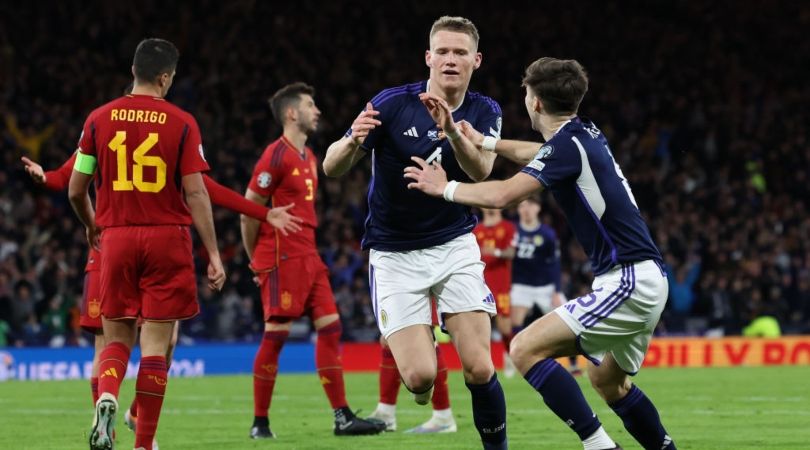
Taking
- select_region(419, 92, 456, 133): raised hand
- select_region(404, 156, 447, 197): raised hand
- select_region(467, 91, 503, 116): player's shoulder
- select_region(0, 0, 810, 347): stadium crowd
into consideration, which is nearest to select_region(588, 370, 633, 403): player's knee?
select_region(404, 156, 447, 197): raised hand

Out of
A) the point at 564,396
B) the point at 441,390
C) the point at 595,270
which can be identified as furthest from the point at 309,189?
the point at 564,396

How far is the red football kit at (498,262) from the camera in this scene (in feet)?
58.2

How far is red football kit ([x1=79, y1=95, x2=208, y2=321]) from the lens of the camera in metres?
7.42

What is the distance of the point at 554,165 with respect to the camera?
22.0ft

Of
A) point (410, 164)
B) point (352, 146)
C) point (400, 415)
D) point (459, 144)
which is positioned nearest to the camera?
point (459, 144)

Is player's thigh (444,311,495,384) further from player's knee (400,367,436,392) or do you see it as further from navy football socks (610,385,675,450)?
navy football socks (610,385,675,450)

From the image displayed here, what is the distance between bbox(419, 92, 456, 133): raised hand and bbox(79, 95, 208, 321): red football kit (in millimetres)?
1395

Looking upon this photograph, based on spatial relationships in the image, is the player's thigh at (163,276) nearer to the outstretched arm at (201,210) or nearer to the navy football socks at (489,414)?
the outstretched arm at (201,210)

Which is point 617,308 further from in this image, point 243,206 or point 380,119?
point 243,206

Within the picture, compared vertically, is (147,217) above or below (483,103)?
below

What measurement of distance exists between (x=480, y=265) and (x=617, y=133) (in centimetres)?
2136

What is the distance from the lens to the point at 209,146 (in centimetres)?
2450

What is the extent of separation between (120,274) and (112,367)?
53cm

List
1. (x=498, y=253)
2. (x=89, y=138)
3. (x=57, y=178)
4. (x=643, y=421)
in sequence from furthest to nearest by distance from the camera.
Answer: (x=498, y=253) → (x=57, y=178) → (x=89, y=138) → (x=643, y=421)
